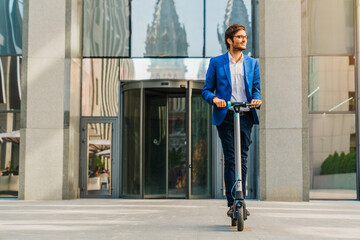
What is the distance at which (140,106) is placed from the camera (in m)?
13.0

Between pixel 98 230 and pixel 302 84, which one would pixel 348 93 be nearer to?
pixel 302 84

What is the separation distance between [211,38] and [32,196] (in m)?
5.25

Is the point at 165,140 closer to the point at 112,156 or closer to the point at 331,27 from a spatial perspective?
the point at 112,156

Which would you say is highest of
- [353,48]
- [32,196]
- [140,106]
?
[353,48]

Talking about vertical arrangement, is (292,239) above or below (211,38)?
below

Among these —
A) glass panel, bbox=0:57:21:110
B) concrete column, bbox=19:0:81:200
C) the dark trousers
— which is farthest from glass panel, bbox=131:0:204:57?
the dark trousers

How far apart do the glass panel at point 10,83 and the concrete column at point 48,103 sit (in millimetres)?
364

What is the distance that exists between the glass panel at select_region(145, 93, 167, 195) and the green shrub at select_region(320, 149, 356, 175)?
3601 mm

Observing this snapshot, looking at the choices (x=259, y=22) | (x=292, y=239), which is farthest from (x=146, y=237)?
(x=259, y=22)

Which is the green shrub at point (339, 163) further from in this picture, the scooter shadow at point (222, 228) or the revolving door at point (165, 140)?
the scooter shadow at point (222, 228)

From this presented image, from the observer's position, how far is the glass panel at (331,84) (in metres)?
12.1

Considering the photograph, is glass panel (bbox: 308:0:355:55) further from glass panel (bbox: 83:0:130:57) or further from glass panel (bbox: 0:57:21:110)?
glass panel (bbox: 0:57:21:110)

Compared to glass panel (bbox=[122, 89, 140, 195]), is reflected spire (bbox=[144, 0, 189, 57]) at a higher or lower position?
higher

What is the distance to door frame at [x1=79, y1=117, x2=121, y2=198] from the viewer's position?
502 inches
